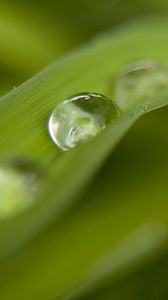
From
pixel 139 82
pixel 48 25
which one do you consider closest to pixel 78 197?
pixel 139 82

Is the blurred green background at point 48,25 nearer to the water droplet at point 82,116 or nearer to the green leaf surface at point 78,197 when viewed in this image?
the green leaf surface at point 78,197

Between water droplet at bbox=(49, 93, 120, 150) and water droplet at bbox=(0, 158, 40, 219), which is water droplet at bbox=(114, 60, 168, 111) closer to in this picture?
water droplet at bbox=(49, 93, 120, 150)

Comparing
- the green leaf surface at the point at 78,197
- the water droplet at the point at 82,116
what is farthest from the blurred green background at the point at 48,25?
the water droplet at the point at 82,116

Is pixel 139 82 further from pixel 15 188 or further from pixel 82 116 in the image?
pixel 15 188

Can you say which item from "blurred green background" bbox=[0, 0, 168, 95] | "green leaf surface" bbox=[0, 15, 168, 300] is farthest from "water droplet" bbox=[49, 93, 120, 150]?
"blurred green background" bbox=[0, 0, 168, 95]

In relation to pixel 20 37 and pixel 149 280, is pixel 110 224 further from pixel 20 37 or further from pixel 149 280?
pixel 20 37
